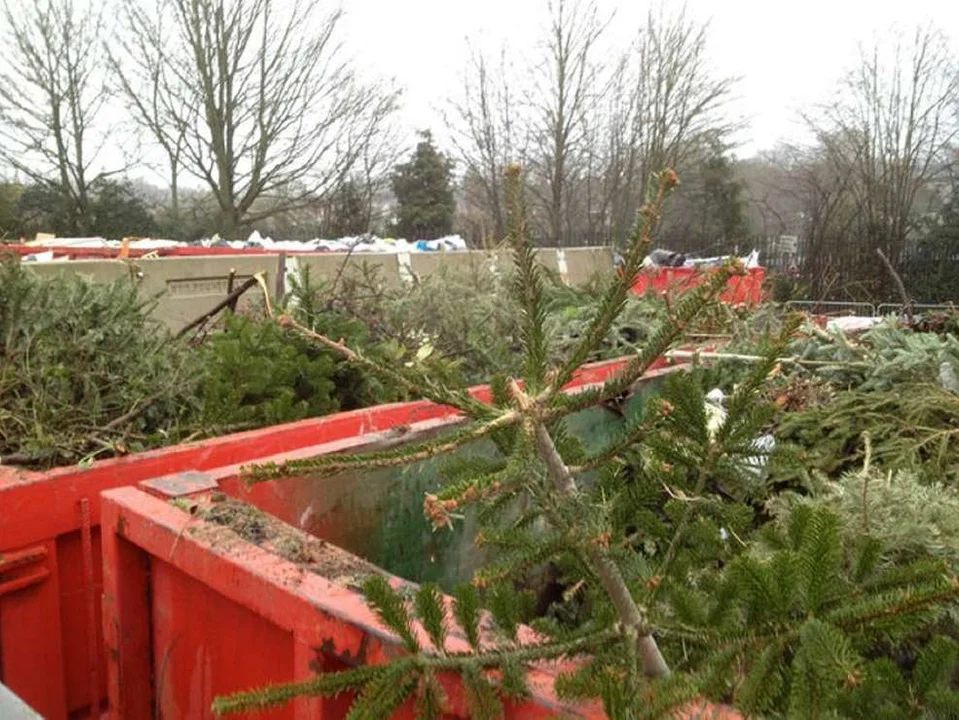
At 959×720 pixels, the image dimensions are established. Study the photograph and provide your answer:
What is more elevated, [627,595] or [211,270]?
[211,270]

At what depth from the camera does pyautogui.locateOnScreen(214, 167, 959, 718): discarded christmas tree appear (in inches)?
35.9

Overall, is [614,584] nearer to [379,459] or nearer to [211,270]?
[379,459]

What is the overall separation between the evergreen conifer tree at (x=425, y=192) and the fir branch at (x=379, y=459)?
94.3ft

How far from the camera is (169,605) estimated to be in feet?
6.33

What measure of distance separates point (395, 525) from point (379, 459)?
64.0 inches

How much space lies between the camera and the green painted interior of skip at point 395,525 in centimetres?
241

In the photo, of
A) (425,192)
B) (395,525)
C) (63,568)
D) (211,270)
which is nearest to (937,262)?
(211,270)

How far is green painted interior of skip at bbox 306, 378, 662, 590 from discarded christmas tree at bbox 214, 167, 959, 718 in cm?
111

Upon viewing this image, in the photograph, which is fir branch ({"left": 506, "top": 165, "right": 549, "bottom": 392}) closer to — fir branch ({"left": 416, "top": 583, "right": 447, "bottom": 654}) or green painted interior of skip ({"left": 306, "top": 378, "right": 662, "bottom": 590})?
fir branch ({"left": 416, "top": 583, "right": 447, "bottom": 654})

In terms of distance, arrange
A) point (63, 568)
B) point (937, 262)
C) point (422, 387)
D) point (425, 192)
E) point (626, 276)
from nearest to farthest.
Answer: point (626, 276) < point (422, 387) < point (63, 568) < point (937, 262) < point (425, 192)

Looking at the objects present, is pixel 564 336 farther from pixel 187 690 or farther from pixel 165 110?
pixel 165 110

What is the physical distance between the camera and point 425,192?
30.0m

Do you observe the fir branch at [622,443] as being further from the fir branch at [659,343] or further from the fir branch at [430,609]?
the fir branch at [430,609]

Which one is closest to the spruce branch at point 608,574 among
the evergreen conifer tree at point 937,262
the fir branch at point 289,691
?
the fir branch at point 289,691
